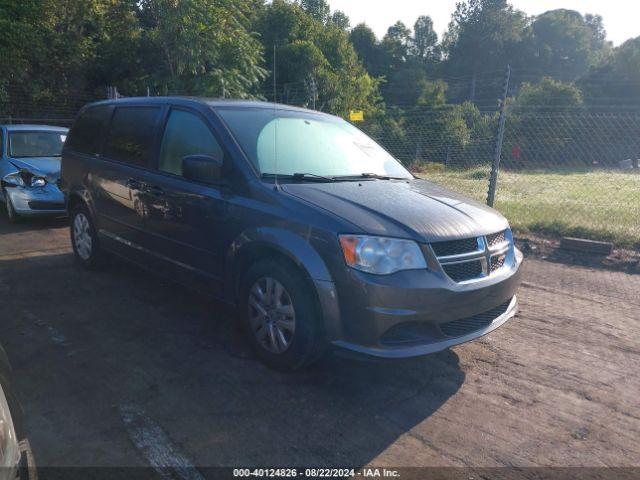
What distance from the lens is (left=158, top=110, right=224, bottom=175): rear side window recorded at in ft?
13.4

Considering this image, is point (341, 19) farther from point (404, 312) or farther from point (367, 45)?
point (404, 312)

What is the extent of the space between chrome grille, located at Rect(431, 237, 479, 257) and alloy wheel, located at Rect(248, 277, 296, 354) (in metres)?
0.97

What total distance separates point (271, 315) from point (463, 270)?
128 cm

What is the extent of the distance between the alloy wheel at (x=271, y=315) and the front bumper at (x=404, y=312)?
0.38m

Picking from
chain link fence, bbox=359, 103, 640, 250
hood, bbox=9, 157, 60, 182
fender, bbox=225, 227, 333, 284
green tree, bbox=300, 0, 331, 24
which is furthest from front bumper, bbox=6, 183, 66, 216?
green tree, bbox=300, 0, 331, 24

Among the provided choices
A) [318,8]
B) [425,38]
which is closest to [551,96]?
[318,8]

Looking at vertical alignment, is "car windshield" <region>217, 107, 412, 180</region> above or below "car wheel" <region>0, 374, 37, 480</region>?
above

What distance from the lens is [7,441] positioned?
1.77 m

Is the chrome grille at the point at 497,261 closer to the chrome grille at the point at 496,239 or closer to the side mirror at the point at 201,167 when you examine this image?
the chrome grille at the point at 496,239

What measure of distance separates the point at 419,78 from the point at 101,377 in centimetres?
5349

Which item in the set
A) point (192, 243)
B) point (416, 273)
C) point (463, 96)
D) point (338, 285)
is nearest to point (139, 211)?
point (192, 243)

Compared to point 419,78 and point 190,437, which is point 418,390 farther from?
point 419,78

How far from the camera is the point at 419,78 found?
52.8 meters

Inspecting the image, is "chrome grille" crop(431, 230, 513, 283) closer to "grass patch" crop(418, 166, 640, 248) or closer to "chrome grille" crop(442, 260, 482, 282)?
"chrome grille" crop(442, 260, 482, 282)
